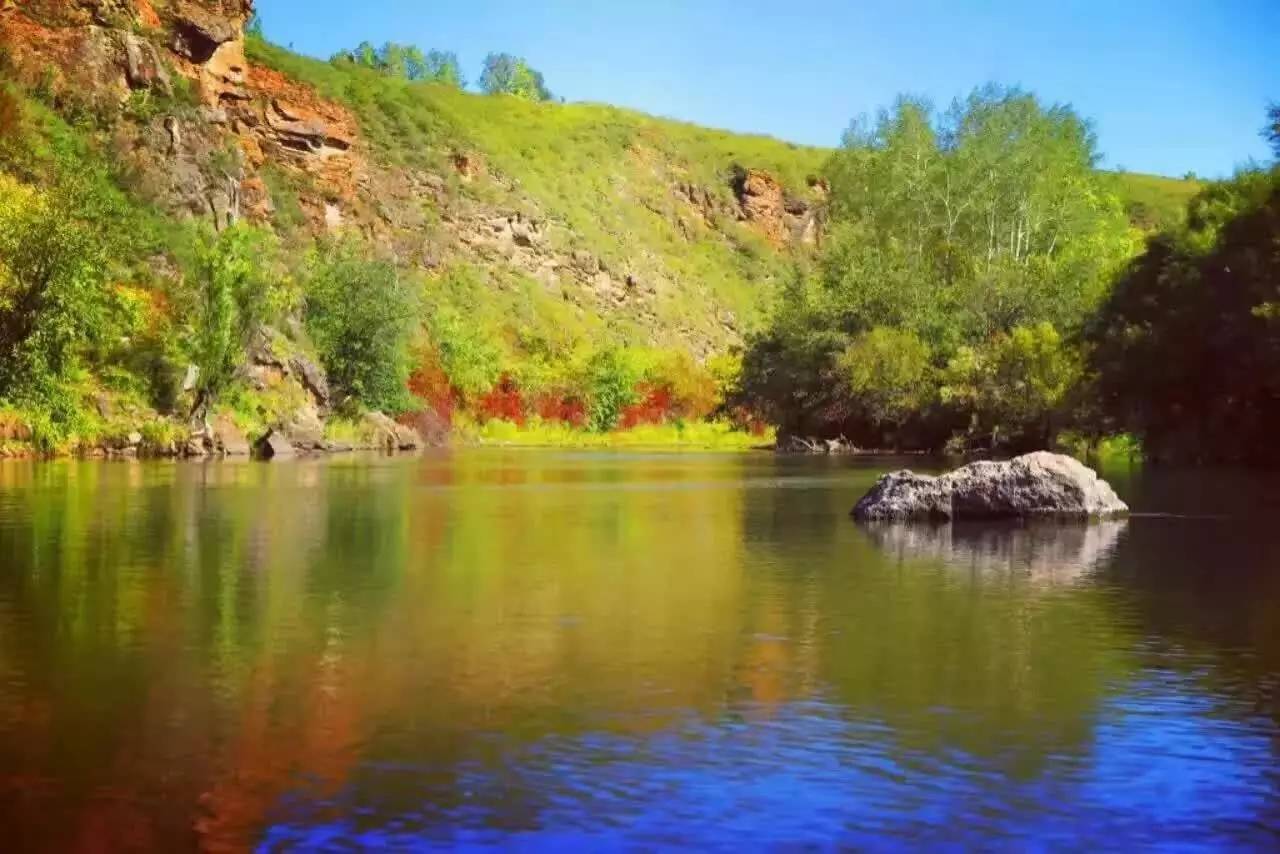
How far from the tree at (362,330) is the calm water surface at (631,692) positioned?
59.2 meters

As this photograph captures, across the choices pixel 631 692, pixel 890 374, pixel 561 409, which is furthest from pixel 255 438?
pixel 631 692

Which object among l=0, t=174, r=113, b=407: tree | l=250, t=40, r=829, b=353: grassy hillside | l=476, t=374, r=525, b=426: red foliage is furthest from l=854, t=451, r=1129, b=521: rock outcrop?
l=250, t=40, r=829, b=353: grassy hillside

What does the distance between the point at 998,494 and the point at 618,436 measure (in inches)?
3409

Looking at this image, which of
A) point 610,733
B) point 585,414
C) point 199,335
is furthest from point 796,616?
point 585,414

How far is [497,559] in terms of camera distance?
751 inches

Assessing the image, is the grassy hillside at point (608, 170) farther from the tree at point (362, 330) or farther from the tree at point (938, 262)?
the tree at point (938, 262)

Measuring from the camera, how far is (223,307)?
6291 centimetres

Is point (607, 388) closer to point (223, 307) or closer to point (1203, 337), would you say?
point (223, 307)

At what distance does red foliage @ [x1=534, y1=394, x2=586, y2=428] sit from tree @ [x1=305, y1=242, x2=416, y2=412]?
28359mm

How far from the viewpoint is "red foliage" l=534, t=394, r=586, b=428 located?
367 feet

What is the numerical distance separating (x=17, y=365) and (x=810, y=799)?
165 feet

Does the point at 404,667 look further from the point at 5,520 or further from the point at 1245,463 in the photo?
the point at 1245,463

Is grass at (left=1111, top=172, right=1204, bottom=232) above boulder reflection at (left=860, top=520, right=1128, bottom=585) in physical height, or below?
above

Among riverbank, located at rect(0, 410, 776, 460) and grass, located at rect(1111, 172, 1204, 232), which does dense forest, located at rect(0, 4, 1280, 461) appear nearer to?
riverbank, located at rect(0, 410, 776, 460)
